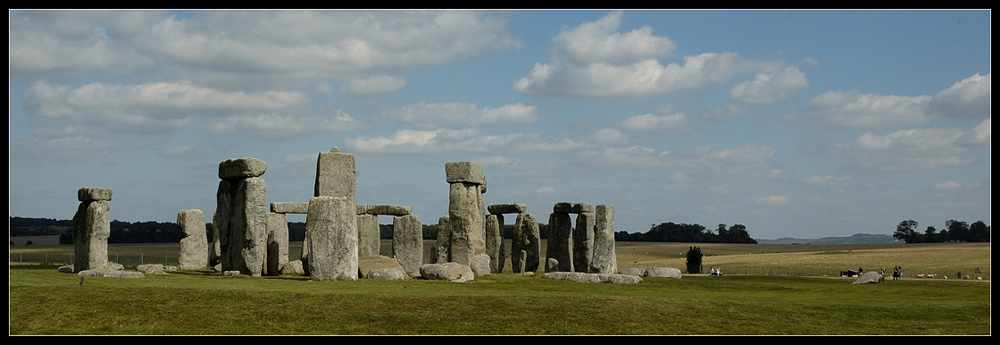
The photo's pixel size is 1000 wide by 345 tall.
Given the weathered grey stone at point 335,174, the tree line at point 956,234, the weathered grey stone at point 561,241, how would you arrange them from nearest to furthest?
the weathered grey stone at point 335,174 < the weathered grey stone at point 561,241 < the tree line at point 956,234

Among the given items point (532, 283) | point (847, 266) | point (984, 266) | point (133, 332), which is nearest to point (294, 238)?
point (847, 266)

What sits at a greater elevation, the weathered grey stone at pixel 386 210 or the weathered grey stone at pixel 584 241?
the weathered grey stone at pixel 386 210

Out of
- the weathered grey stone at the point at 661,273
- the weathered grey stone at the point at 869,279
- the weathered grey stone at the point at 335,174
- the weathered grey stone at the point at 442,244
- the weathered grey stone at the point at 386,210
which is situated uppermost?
the weathered grey stone at the point at 335,174

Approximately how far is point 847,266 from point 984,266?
673 centimetres

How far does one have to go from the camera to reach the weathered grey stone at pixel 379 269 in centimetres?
2473

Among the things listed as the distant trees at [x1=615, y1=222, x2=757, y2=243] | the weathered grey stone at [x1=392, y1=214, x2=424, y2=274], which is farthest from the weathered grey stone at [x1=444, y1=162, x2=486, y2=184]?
the distant trees at [x1=615, y1=222, x2=757, y2=243]

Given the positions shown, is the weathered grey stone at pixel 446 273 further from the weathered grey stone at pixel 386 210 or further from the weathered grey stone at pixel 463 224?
the weathered grey stone at pixel 386 210

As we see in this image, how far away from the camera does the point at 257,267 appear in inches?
1050

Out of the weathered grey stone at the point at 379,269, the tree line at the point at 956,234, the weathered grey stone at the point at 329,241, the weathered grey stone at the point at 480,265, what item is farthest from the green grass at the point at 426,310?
the tree line at the point at 956,234

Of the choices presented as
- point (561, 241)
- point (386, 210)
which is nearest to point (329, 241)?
point (386, 210)

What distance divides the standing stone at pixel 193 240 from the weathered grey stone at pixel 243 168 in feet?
28.6

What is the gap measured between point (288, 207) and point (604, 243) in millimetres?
11418

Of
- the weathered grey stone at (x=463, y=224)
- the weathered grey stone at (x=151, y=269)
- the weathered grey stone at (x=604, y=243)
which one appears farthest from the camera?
the weathered grey stone at (x=463, y=224)
